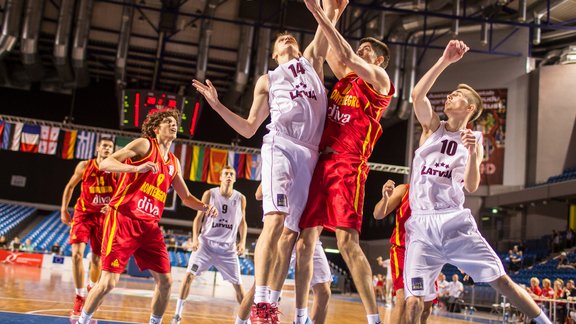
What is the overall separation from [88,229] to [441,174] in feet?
13.4

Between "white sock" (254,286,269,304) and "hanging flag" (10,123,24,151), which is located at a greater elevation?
"hanging flag" (10,123,24,151)

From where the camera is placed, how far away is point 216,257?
8.15 m

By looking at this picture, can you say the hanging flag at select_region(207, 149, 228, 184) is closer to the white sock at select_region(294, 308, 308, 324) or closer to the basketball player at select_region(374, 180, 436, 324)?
the basketball player at select_region(374, 180, 436, 324)

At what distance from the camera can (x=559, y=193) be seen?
21.1 metres

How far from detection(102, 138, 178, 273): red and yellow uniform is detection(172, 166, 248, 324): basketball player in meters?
2.50

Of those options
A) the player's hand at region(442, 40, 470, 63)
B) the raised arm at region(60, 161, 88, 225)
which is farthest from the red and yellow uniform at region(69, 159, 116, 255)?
the player's hand at region(442, 40, 470, 63)

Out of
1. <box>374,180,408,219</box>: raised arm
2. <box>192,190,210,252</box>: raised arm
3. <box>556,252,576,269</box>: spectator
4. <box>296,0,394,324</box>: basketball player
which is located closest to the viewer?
<box>296,0,394,324</box>: basketball player

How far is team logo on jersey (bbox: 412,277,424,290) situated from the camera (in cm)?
437

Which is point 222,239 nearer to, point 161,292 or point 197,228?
point 197,228

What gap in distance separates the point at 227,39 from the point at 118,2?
4.29 m

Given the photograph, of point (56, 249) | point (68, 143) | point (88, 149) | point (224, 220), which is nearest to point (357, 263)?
point (224, 220)


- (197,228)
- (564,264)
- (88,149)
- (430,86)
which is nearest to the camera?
(430,86)

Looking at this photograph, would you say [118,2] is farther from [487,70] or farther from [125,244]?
[125,244]

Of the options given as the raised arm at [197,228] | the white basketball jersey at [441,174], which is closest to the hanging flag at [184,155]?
the raised arm at [197,228]
